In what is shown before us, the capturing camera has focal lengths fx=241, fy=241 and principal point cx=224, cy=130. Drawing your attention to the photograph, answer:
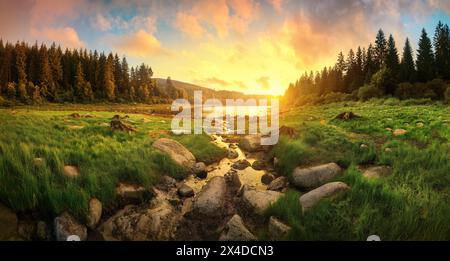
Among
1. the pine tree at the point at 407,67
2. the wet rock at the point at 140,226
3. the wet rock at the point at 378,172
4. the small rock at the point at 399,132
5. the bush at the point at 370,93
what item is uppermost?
the pine tree at the point at 407,67

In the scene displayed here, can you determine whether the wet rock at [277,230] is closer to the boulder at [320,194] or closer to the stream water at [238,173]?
the boulder at [320,194]

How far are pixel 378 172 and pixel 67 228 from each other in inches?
319

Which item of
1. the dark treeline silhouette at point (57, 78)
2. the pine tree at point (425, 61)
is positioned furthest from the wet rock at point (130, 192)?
the pine tree at point (425, 61)

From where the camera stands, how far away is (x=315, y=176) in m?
7.54

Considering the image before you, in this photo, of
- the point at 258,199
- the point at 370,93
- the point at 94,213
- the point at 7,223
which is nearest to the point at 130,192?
the point at 94,213

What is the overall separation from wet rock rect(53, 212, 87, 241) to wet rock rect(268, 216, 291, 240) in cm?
386

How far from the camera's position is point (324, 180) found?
7363 millimetres

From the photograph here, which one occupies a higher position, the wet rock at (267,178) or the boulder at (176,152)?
the boulder at (176,152)

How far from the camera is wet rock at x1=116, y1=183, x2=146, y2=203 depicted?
6.47 metres

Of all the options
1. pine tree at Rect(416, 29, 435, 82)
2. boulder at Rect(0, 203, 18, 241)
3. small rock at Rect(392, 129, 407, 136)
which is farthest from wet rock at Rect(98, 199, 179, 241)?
pine tree at Rect(416, 29, 435, 82)

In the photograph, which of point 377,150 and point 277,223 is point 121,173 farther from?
point 377,150

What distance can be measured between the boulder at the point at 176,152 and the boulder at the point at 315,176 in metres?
4.18

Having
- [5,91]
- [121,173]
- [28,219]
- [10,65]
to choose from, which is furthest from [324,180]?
[10,65]

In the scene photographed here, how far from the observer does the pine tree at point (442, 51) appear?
127 ft
